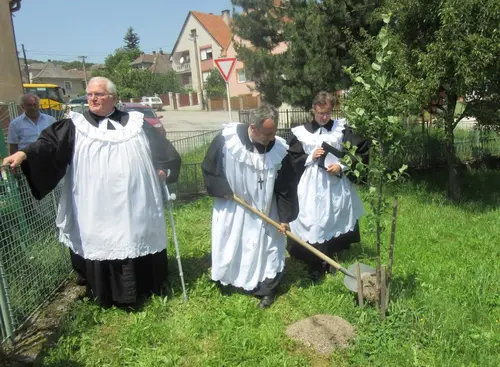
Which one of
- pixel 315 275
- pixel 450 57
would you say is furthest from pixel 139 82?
pixel 315 275

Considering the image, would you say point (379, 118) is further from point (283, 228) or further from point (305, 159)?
point (305, 159)

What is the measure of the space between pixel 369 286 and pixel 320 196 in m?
1.11

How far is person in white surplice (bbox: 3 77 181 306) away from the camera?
330 cm

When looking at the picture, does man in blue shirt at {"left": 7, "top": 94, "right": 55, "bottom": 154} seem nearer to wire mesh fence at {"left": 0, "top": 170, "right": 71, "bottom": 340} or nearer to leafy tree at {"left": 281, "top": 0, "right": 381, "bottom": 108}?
wire mesh fence at {"left": 0, "top": 170, "right": 71, "bottom": 340}

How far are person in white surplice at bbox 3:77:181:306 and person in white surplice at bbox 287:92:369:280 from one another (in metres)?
1.55

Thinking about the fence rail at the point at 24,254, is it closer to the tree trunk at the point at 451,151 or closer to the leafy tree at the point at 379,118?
the leafy tree at the point at 379,118

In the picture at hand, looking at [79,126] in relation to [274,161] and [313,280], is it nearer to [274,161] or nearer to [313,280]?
[274,161]

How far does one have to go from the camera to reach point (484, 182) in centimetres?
833

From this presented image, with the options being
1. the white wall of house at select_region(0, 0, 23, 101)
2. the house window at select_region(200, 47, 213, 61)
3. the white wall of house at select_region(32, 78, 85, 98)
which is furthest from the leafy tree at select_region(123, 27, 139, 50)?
the white wall of house at select_region(0, 0, 23, 101)

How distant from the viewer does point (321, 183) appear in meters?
4.34

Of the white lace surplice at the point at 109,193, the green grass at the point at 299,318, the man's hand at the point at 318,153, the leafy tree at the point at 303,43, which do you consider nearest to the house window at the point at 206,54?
the leafy tree at the point at 303,43

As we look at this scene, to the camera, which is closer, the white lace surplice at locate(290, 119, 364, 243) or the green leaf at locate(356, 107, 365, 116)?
the green leaf at locate(356, 107, 365, 116)

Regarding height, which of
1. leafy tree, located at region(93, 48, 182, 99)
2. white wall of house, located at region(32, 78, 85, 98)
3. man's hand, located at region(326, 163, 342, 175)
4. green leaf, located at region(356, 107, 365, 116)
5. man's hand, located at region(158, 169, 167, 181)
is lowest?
man's hand, located at region(326, 163, 342, 175)

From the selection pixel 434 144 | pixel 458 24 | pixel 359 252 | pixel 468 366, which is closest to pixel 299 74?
pixel 434 144
